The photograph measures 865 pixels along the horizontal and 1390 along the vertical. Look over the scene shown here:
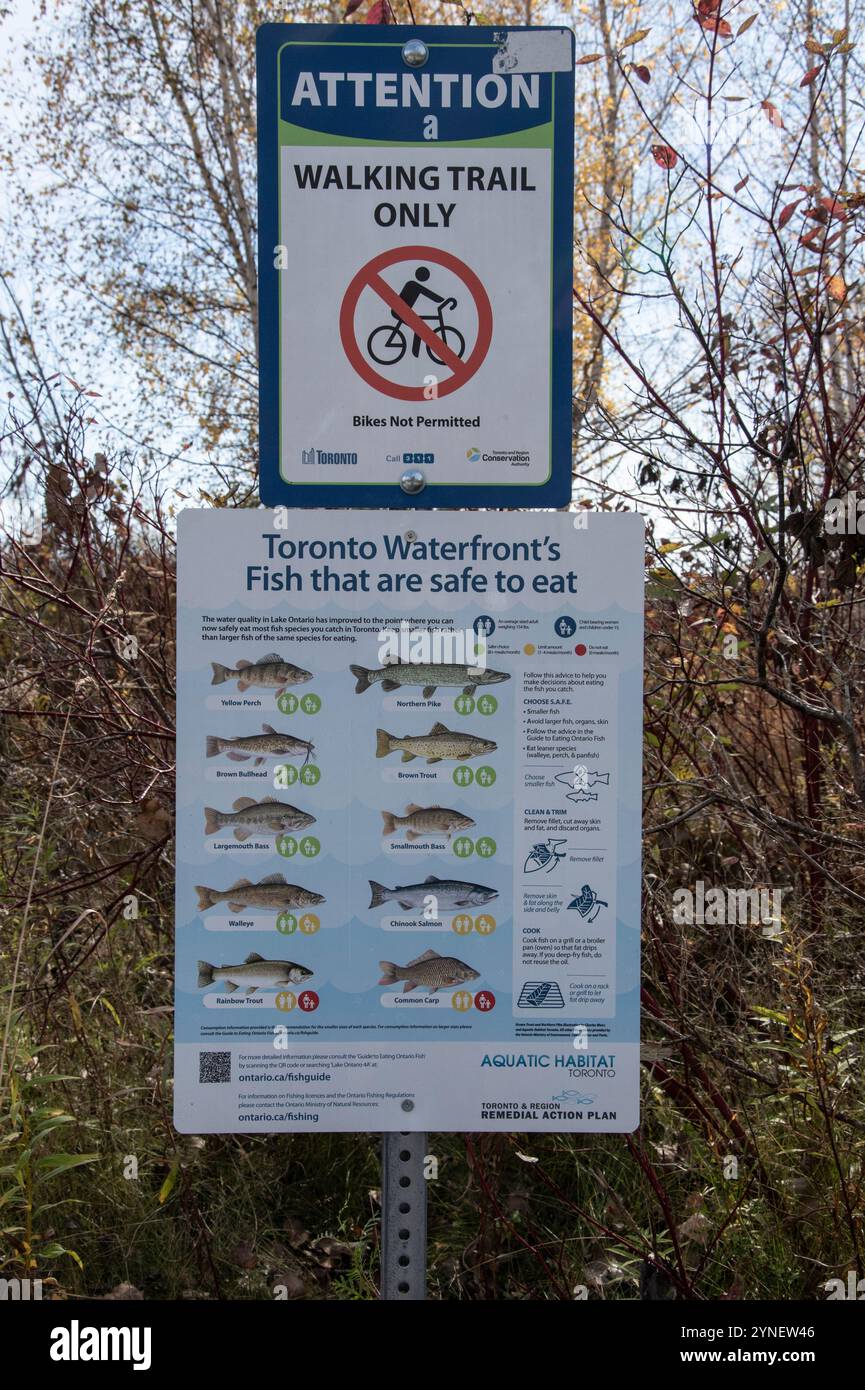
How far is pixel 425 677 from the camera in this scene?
2006mm

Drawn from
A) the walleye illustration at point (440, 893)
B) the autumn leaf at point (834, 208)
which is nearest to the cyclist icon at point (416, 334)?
the walleye illustration at point (440, 893)

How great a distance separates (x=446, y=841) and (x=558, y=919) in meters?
0.25

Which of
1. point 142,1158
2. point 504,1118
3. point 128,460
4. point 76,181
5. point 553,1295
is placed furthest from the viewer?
point 76,181

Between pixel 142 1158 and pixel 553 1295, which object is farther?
pixel 142 1158

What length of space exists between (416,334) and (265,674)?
0.68m

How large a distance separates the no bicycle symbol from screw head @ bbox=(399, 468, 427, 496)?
0.14 m

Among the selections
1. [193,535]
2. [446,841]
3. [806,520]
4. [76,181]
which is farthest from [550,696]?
[76,181]

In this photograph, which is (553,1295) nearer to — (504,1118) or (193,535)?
(504,1118)

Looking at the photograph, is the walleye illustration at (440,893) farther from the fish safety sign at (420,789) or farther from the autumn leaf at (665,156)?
the autumn leaf at (665,156)

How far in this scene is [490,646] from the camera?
201cm

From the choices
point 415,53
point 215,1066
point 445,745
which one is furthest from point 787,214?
point 215,1066

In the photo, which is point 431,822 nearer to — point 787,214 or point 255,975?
point 255,975

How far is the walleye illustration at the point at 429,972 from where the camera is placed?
1988mm

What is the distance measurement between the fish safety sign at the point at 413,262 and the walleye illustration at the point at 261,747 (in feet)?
1.44
